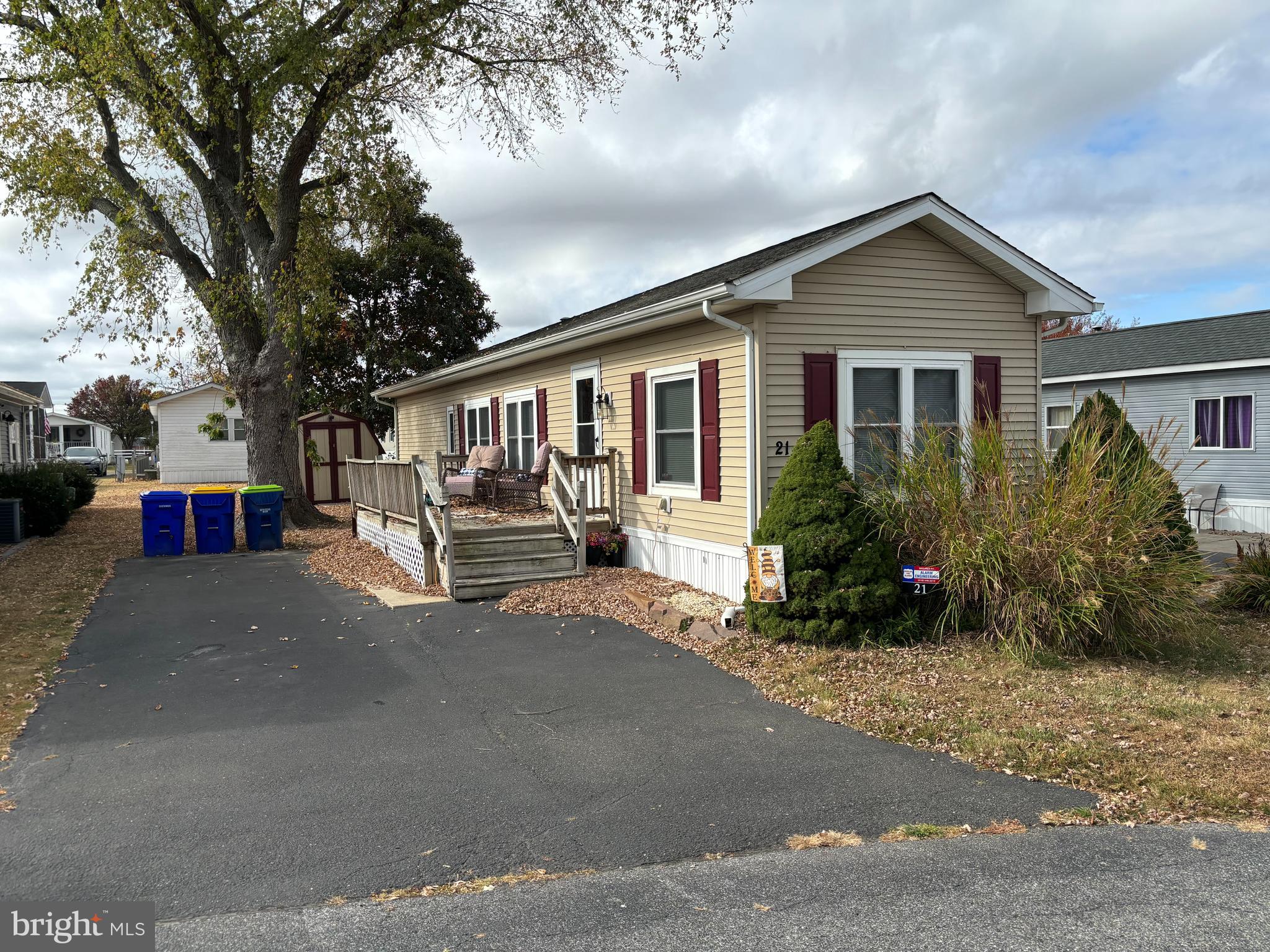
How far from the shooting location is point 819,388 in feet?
28.6

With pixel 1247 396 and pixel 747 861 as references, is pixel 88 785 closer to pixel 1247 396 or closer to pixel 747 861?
pixel 747 861

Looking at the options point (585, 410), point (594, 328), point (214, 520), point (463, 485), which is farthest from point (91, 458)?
point (594, 328)

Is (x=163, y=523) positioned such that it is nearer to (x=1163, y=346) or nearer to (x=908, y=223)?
(x=908, y=223)

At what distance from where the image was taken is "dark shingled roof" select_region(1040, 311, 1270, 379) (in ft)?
49.7

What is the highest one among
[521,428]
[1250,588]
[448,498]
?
[521,428]

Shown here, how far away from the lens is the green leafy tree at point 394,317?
2583 centimetres

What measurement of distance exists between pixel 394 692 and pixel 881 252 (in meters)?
6.36

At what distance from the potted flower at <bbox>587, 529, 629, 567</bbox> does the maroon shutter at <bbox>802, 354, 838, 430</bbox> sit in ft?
10.5

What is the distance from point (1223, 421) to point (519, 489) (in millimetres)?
12172

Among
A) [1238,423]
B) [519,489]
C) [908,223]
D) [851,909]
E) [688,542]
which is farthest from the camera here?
[1238,423]

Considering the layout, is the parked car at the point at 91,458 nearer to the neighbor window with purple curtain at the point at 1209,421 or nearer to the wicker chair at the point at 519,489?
the wicker chair at the point at 519,489

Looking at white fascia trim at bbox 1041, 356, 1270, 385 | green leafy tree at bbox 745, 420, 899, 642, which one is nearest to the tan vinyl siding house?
green leafy tree at bbox 745, 420, 899, 642

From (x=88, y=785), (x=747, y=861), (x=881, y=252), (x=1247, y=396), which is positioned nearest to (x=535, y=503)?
(x=881, y=252)

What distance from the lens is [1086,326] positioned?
40.8 meters
